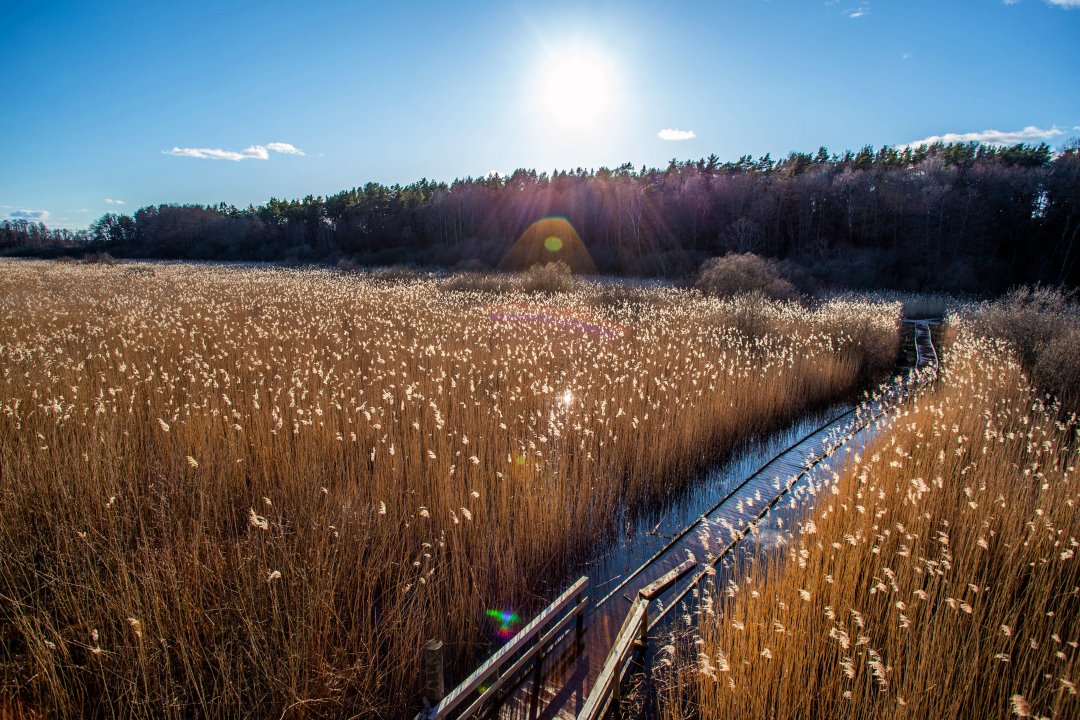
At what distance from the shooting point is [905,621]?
95.1 inches

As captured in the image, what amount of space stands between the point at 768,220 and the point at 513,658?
1863 inches

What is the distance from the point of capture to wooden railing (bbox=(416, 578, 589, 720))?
2373 millimetres

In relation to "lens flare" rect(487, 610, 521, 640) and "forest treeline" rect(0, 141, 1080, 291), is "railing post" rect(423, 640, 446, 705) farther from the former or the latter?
"forest treeline" rect(0, 141, 1080, 291)

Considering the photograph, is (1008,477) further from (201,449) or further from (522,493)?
(201,449)

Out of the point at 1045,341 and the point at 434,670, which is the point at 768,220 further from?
the point at 434,670

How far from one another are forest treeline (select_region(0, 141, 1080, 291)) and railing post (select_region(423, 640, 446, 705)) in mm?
30519

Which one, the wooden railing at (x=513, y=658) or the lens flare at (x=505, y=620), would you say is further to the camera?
the lens flare at (x=505, y=620)

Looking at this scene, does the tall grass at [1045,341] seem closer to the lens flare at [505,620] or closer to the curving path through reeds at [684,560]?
the curving path through reeds at [684,560]

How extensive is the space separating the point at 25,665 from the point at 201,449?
7.50 feet

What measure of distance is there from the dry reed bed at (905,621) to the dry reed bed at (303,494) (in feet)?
5.48

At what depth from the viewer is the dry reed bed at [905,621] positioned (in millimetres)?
2531

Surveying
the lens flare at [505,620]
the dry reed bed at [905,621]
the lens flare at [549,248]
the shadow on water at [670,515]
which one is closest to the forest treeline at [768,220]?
the lens flare at [549,248]

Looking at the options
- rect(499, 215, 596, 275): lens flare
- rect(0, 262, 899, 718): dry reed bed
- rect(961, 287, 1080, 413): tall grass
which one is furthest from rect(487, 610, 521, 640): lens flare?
rect(499, 215, 596, 275): lens flare

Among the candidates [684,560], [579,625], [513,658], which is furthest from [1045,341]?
[513,658]
